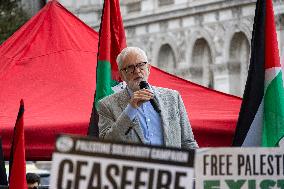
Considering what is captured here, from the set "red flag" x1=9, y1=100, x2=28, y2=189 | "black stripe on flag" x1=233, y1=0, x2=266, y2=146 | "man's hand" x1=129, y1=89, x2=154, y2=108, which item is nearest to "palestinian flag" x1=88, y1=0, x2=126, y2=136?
"red flag" x1=9, y1=100, x2=28, y2=189

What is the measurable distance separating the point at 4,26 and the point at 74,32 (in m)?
20.5

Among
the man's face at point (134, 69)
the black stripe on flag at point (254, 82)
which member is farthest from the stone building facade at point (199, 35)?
the man's face at point (134, 69)

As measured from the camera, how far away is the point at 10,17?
31422 mm

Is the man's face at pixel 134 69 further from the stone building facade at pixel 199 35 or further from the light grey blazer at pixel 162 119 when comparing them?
the stone building facade at pixel 199 35

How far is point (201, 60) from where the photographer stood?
32.7 meters

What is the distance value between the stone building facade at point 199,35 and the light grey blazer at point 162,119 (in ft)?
68.9

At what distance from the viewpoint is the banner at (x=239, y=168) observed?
19.4 ft

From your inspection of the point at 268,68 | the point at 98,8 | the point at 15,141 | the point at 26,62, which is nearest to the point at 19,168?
the point at 15,141

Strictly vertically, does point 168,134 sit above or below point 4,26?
below

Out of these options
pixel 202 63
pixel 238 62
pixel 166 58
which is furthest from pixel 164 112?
pixel 166 58

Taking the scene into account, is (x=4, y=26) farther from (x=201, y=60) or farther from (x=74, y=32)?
(x=74, y=32)

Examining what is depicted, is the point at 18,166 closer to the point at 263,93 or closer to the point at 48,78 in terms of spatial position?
the point at 263,93

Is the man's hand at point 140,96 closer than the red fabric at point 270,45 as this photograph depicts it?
Yes

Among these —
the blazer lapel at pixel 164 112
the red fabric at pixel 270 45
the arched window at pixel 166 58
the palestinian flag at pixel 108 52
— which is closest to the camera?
the blazer lapel at pixel 164 112
